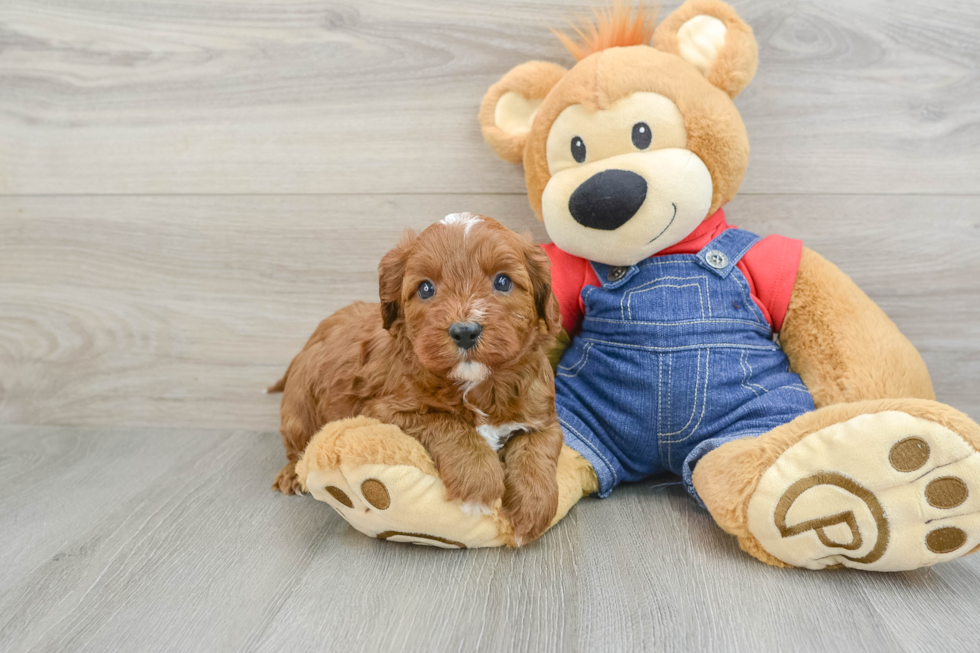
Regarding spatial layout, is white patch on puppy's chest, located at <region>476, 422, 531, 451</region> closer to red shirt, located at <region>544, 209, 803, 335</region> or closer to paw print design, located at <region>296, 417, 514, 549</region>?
paw print design, located at <region>296, 417, 514, 549</region>

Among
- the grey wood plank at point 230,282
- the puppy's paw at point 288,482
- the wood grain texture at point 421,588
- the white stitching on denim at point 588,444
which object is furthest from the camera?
the grey wood plank at point 230,282

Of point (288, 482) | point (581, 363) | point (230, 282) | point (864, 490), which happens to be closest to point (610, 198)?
point (581, 363)

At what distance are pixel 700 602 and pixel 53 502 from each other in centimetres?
128

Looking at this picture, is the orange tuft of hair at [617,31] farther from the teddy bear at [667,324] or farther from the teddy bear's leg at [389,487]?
the teddy bear's leg at [389,487]

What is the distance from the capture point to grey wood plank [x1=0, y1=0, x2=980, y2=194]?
142cm

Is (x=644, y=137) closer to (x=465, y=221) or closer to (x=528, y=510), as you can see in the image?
(x=465, y=221)

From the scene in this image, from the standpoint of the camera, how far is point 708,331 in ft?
3.93

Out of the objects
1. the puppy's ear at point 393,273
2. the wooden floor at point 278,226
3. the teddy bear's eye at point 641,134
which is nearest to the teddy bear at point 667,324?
the teddy bear's eye at point 641,134

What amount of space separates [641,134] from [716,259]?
280 millimetres

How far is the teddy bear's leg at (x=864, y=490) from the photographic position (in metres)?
0.90

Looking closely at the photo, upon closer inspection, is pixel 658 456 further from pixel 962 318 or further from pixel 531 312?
pixel 962 318

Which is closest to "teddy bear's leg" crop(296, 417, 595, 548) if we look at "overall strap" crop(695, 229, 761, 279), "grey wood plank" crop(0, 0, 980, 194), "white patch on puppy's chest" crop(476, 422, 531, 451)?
"white patch on puppy's chest" crop(476, 422, 531, 451)

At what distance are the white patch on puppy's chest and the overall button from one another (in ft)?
1.57

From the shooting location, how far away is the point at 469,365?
0.94 m
